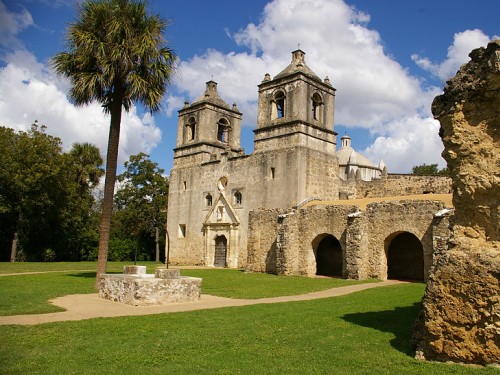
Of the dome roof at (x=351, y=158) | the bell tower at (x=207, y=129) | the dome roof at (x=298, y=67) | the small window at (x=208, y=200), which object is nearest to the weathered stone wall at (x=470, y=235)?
the dome roof at (x=298, y=67)

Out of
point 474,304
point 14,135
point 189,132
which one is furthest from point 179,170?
point 474,304

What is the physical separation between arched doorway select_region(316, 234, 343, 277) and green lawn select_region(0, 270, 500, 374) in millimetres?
14609

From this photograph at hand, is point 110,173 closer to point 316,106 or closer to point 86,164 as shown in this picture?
point 316,106

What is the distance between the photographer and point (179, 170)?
34031 millimetres

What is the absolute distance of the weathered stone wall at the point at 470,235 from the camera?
5.77 meters

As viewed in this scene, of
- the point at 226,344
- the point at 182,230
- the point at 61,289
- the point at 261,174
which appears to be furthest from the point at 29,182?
the point at 226,344

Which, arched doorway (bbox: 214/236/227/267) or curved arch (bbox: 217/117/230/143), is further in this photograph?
curved arch (bbox: 217/117/230/143)

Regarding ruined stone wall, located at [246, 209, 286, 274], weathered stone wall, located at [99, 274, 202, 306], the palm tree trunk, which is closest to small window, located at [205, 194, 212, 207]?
ruined stone wall, located at [246, 209, 286, 274]

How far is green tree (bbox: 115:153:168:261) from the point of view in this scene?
39250 millimetres

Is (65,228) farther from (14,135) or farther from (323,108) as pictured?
(323,108)

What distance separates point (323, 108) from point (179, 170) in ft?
38.2

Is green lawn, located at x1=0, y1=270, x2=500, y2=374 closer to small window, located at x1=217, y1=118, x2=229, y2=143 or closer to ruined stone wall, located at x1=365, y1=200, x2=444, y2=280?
ruined stone wall, located at x1=365, y1=200, x2=444, y2=280

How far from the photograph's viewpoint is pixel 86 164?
36.3m

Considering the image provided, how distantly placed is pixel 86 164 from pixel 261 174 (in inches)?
630
